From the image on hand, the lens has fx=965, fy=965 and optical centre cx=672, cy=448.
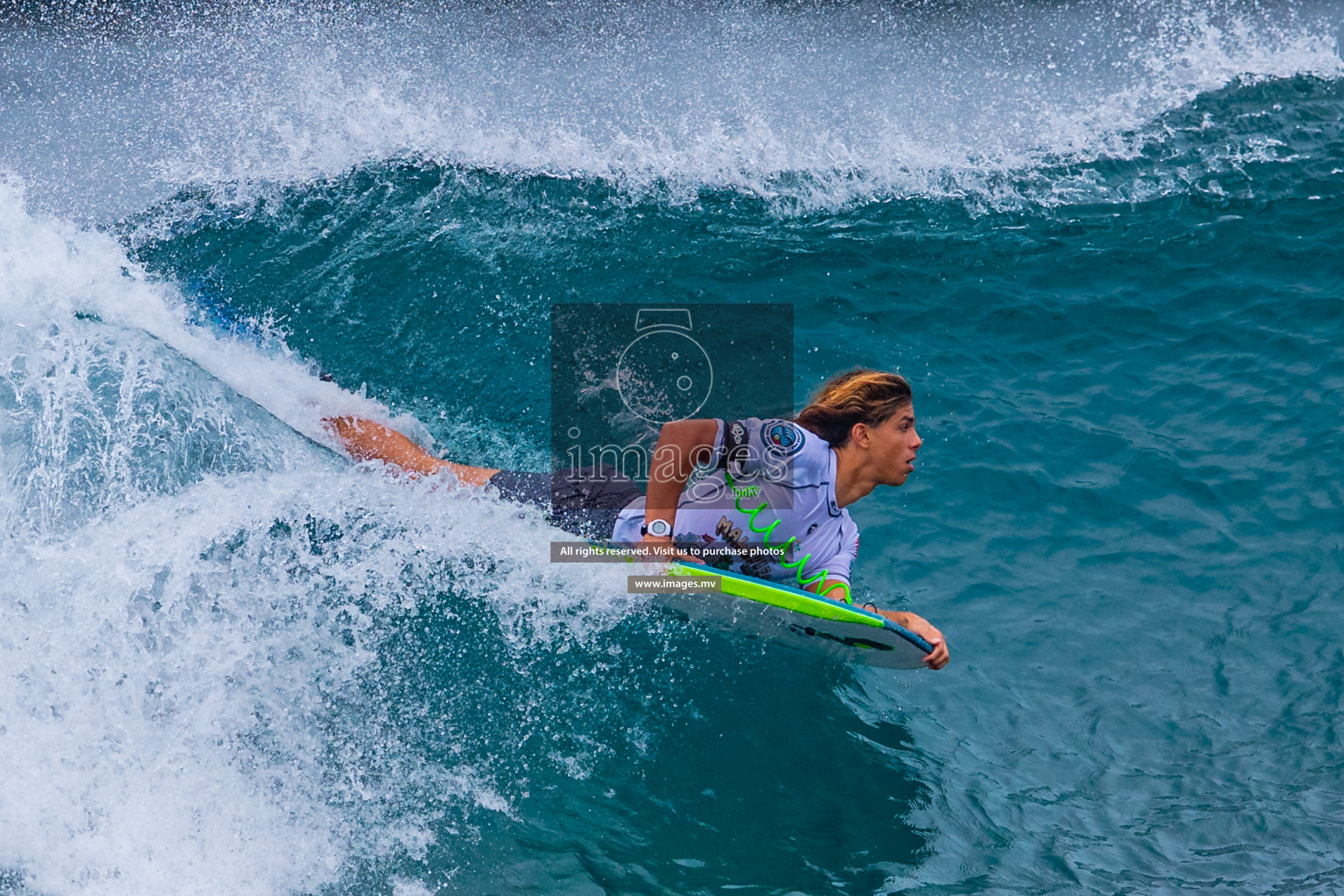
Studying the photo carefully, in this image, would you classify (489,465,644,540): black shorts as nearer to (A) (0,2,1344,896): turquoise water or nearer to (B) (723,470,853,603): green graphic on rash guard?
(A) (0,2,1344,896): turquoise water

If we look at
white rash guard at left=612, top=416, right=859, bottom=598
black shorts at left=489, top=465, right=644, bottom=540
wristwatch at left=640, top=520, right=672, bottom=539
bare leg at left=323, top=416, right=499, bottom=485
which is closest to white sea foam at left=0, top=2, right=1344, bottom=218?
bare leg at left=323, top=416, right=499, bottom=485

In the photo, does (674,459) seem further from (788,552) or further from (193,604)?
(193,604)

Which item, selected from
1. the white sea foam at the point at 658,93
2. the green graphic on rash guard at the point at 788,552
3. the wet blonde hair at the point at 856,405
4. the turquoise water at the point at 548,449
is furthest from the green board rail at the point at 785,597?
the white sea foam at the point at 658,93

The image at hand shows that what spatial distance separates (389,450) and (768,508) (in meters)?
1.92

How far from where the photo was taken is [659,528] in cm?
372

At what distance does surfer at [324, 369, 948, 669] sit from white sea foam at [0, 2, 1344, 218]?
12.9 ft

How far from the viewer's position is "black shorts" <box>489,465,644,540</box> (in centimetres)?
414

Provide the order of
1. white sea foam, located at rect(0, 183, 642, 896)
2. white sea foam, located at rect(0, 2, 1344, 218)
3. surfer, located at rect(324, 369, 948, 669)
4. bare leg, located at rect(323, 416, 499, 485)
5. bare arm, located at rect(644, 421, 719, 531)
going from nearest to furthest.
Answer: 1. white sea foam, located at rect(0, 183, 642, 896)
2. bare arm, located at rect(644, 421, 719, 531)
3. surfer, located at rect(324, 369, 948, 669)
4. bare leg, located at rect(323, 416, 499, 485)
5. white sea foam, located at rect(0, 2, 1344, 218)

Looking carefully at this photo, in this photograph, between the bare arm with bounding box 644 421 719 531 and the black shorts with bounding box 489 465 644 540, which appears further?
the black shorts with bounding box 489 465 644 540

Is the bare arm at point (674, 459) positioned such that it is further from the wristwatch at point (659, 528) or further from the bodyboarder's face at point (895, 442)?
the bodyboarder's face at point (895, 442)

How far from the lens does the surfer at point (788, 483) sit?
3.52 metres

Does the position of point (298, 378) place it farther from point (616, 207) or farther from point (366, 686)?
point (616, 207)

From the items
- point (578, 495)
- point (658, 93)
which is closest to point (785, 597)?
point (578, 495)

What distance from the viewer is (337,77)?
28.4 feet
